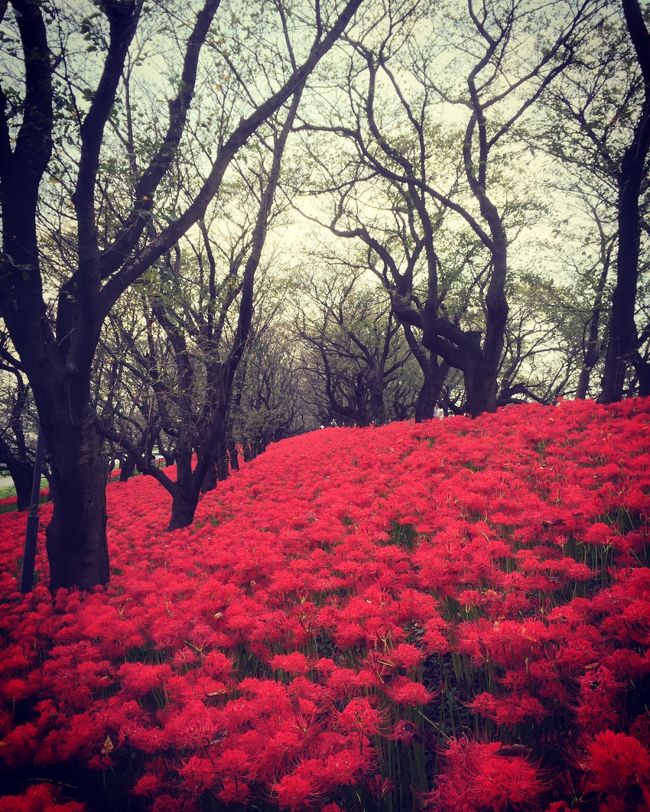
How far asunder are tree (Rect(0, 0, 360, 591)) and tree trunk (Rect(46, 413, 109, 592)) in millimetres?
12

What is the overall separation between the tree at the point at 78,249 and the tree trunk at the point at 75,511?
0.01 m

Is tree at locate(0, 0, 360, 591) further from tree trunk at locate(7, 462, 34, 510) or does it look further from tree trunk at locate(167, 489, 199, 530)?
tree trunk at locate(7, 462, 34, 510)

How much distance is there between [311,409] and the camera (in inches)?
1906

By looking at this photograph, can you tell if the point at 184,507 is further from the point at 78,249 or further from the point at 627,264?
the point at 627,264

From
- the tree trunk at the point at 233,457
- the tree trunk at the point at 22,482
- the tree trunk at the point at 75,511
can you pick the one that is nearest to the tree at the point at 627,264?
the tree trunk at the point at 75,511

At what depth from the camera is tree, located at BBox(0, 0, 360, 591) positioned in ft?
15.3

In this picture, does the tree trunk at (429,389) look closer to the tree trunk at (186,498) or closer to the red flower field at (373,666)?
the tree trunk at (186,498)

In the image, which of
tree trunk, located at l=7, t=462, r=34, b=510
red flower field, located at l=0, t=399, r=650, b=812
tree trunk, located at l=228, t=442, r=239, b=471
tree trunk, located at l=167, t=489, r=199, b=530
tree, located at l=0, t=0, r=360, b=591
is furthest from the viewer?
tree trunk, located at l=228, t=442, r=239, b=471

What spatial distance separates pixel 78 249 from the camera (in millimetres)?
4938

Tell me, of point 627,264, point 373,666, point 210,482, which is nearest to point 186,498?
point 210,482

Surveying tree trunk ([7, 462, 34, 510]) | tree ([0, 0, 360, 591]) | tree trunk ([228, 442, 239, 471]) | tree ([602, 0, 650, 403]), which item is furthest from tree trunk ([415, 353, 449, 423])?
tree trunk ([7, 462, 34, 510])

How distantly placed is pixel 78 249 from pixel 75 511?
3108mm

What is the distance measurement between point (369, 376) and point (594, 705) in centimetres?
2231

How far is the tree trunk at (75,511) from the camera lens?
535 centimetres
